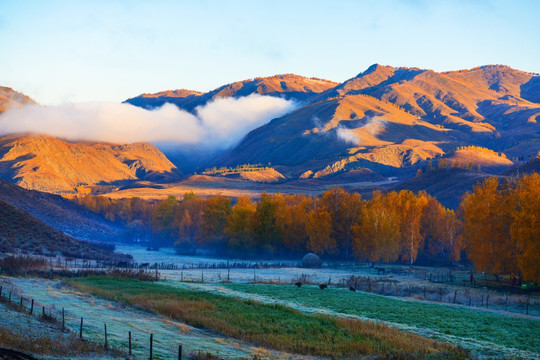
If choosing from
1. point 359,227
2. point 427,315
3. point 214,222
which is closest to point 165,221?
point 214,222

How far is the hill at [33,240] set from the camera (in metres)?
79.8

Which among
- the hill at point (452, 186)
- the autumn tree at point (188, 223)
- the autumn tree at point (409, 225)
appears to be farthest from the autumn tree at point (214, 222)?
the hill at point (452, 186)

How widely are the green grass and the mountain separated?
275ft

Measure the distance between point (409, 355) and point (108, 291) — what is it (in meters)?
29.4

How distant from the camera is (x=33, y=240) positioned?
278 feet

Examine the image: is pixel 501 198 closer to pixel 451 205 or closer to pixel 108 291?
pixel 108 291

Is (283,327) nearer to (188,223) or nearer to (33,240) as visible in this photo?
(33,240)

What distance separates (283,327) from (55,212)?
122 meters

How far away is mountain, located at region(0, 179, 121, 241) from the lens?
12850 centimetres

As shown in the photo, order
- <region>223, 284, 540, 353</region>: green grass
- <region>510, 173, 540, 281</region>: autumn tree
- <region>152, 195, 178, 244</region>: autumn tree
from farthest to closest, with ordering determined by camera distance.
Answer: <region>152, 195, 178, 244</region>: autumn tree < <region>510, 173, 540, 281</region>: autumn tree < <region>223, 284, 540, 353</region>: green grass

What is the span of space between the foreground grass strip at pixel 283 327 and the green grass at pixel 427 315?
4733 millimetres

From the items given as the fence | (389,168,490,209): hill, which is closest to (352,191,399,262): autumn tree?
the fence

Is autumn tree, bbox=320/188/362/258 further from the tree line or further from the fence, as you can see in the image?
the fence

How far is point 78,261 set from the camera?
3290 inches
